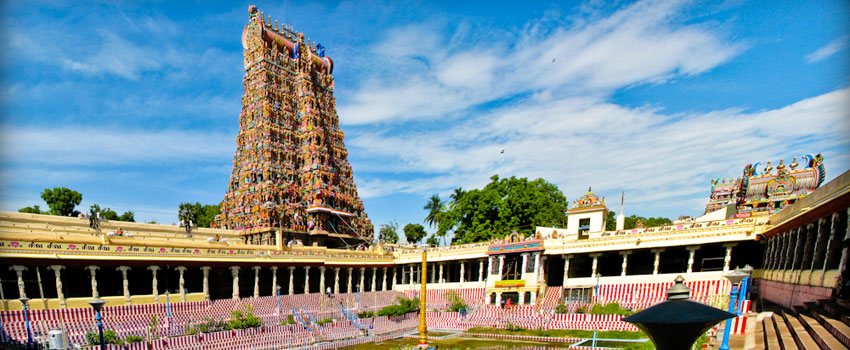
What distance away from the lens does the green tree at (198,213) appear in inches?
2773

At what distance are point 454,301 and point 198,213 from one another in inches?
2201

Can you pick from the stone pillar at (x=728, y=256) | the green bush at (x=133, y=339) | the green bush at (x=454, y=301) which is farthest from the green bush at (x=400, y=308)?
the stone pillar at (x=728, y=256)

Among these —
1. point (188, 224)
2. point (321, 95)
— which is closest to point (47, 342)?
point (188, 224)

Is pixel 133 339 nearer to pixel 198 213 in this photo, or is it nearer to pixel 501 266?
pixel 501 266

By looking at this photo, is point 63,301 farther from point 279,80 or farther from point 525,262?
point 279,80

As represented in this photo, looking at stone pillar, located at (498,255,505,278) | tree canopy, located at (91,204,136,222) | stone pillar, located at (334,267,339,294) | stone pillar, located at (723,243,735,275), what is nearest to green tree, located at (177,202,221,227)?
tree canopy, located at (91,204,136,222)

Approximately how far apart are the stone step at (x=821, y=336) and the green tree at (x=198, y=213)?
246ft

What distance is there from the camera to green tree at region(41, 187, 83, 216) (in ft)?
175

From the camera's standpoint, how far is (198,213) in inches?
2840

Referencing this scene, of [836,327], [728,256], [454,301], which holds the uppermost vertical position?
[836,327]

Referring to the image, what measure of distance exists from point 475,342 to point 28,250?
26606 mm

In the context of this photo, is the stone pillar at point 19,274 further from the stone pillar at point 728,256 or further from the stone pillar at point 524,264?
the stone pillar at point 728,256

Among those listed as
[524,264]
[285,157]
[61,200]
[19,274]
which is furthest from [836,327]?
[61,200]

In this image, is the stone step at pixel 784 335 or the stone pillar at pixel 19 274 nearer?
the stone step at pixel 784 335
